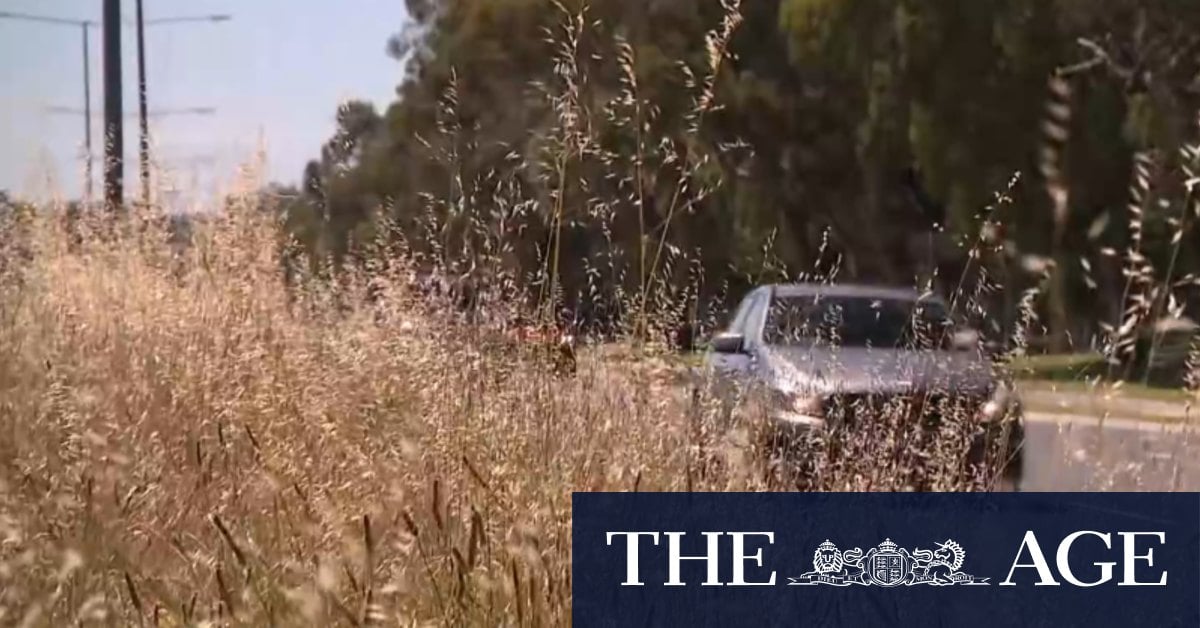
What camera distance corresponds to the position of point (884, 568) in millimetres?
3082

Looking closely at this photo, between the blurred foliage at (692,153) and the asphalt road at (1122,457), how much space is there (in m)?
0.26


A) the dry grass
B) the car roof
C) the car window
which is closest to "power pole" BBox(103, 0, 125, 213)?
the dry grass

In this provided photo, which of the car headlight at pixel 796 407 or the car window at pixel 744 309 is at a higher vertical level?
the car window at pixel 744 309

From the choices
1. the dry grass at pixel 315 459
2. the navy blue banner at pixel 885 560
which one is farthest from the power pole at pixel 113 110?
the navy blue banner at pixel 885 560

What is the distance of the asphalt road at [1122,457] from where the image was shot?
3416 mm

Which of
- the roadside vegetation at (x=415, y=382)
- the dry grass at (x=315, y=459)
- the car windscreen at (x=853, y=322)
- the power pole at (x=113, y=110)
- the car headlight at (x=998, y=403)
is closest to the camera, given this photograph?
the dry grass at (x=315, y=459)

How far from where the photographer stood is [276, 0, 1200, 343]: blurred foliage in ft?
12.5

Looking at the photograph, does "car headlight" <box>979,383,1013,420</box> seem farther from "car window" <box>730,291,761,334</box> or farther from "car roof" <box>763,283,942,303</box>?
"car window" <box>730,291,761,334</box>

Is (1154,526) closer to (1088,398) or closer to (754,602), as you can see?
(1088,398)

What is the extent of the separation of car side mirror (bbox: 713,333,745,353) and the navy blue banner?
0.97 m

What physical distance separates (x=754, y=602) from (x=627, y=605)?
260mm

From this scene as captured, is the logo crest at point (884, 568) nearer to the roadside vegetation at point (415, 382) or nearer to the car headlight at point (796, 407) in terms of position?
the roadside vegetation at point (415, 382)

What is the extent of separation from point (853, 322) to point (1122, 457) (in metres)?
1.09

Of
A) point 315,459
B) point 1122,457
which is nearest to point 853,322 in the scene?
point 1122,457
